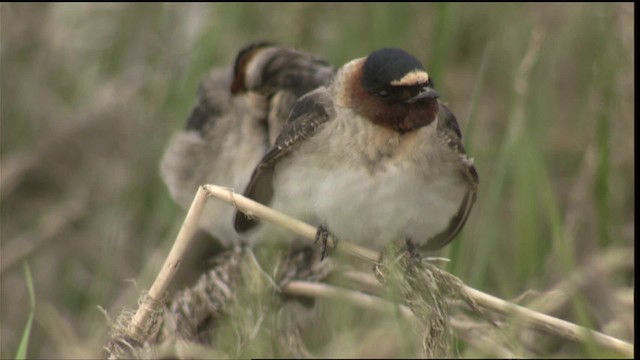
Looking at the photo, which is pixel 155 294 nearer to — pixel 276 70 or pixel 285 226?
pixel 285 226

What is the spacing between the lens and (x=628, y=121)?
4168mm

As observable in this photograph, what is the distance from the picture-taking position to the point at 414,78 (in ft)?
9.07

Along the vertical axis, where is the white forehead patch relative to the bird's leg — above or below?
above

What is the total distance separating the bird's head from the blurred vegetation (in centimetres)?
115

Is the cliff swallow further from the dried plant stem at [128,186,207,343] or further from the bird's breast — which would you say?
the dried plant stem at [128,186,207,343]

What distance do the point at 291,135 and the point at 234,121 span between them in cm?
122

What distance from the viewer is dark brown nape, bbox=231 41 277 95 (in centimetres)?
418

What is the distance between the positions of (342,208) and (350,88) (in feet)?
0.83

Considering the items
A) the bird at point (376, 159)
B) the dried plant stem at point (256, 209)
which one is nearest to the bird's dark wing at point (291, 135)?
the bird at point (376, 159)

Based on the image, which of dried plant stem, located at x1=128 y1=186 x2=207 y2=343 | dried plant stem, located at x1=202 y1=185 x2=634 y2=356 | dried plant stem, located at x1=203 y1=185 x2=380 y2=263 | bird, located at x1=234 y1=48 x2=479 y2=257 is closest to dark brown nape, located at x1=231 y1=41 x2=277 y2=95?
bird, located at x1=234 y1=48 x2=479 y2=257

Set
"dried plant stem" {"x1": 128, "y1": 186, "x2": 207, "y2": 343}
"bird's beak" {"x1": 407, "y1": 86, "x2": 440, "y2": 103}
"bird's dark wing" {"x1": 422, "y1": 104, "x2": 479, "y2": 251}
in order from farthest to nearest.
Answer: "bird's dark wing" {"x1": 422, "y1": 104, "x2": 479, "y2": 251}
"bird's beak" {"x1": 407, "y1": 86, "x2": 440, "y2": 103}
"dried plant stem" {"x1": 128, "y1": 186, "x2": 207, "y2": 343}

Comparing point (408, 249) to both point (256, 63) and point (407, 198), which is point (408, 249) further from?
point (256, 63)

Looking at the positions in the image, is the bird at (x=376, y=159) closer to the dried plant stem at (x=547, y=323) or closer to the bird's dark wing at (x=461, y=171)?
the bird's dark wing at (x=461, y=171)

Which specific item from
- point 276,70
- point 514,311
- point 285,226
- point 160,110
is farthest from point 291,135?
point 160,110
